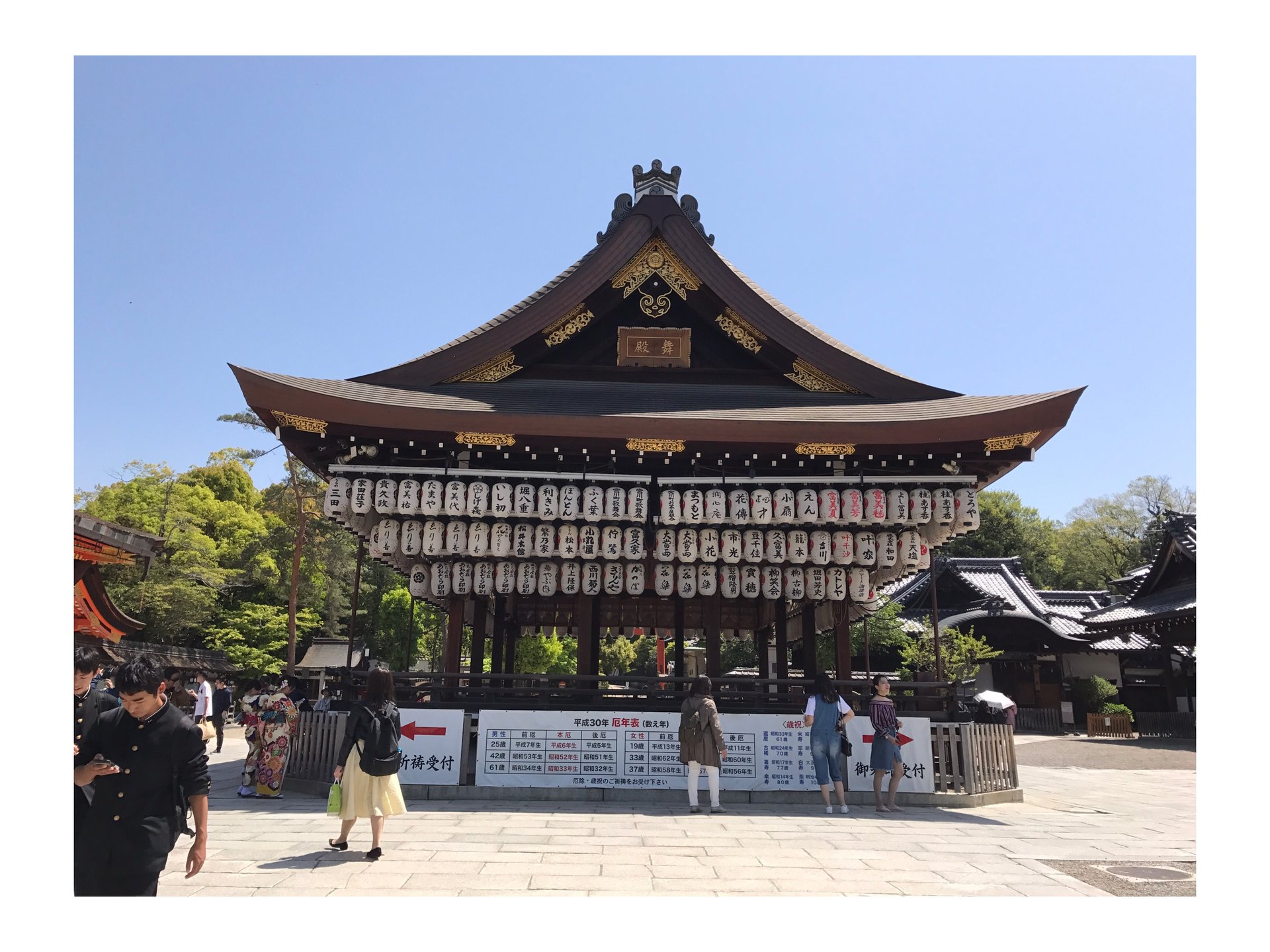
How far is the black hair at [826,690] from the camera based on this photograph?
36.1 feet

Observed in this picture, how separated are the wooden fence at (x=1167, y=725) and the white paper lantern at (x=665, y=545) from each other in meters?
27.6

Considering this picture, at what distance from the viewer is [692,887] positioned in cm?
622

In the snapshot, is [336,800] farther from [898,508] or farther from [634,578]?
[898,508]

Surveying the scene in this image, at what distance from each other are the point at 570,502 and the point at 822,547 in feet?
13.7

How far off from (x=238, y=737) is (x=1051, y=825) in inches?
1035

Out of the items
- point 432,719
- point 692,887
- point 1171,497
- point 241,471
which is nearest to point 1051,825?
point 692,887

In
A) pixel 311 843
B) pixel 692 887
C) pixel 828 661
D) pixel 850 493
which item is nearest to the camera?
pixel 692 887

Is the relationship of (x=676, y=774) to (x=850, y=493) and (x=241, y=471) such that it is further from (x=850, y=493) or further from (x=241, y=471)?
(x=241, y=471)

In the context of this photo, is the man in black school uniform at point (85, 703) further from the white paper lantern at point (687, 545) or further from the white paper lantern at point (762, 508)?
the white paper lantern at point (762, 508)

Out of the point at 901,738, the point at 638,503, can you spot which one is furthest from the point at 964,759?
the point at 638,503

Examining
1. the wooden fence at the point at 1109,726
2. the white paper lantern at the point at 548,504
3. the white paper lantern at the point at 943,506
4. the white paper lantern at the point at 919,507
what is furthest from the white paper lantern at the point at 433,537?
the wooden fence at the point at 1109,726

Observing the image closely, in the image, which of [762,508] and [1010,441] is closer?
[1010,441]

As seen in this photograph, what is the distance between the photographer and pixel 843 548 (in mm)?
12914

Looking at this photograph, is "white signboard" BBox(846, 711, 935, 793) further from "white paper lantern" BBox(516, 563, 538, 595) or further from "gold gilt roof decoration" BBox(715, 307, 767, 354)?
"gold gilt roof decoration" BBox(715, 307, 767, 354)
